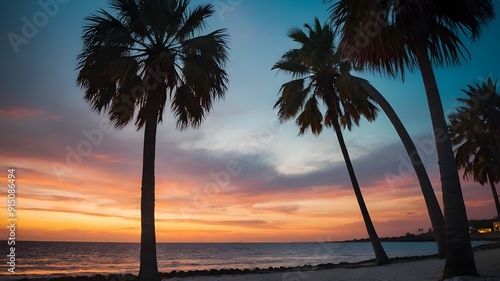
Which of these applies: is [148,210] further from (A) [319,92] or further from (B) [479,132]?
(B) [479,132]

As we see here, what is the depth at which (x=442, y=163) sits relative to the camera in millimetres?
9875

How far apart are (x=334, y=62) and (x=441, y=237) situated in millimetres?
11107

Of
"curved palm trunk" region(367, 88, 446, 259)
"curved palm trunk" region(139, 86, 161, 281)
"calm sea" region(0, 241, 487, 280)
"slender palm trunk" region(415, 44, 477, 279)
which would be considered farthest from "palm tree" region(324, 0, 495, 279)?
"calm sea" region(0, 241, 487, 280)

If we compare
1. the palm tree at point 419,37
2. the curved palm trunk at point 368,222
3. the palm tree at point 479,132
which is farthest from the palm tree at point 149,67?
the palm tree at point 479,132

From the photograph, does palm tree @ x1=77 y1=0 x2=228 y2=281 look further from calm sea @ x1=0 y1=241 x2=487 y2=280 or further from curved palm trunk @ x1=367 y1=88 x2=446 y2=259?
calm sea @ x1=0 y1=241 x2=487 y2=280

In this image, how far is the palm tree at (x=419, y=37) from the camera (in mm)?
9898

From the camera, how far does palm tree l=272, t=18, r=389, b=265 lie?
2089 centimetres

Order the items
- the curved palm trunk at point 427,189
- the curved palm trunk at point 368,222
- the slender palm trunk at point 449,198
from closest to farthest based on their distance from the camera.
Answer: the slender palm trunk at point 449,198, the curved palm trunk at point 427,189, the curved palm trunk at point 368,222

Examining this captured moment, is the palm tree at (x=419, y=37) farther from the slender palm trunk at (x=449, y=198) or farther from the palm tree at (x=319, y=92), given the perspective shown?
the palm tree at (x=319, y=92)

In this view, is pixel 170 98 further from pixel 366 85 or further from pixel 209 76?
pixel 366 85

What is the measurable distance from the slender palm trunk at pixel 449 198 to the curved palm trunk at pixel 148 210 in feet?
27.4

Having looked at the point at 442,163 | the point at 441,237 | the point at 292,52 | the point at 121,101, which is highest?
the point at 292,52

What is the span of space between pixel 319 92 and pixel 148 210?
44.3 feet

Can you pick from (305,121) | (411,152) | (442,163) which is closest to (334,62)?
(305,121)
